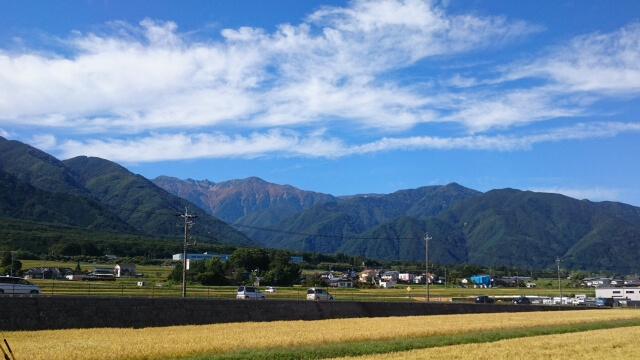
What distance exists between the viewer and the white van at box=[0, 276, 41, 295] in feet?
152

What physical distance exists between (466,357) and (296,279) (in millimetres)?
101923

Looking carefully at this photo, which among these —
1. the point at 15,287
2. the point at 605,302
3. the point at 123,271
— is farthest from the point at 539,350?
the point at 123,271

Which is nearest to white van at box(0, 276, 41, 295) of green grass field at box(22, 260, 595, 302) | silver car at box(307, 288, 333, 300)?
green grass field at box(22, 260, 595, 302)

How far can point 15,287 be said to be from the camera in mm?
46812

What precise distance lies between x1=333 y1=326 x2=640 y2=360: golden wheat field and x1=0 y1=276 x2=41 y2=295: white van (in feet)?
108

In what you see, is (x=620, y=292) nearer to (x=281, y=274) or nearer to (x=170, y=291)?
→ (x=281, y=274)

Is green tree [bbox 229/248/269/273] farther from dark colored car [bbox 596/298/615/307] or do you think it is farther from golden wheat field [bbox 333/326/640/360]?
golden wheat field [bbox 333/326/640/360]

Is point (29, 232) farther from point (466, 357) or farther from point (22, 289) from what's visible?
point (466, 357)

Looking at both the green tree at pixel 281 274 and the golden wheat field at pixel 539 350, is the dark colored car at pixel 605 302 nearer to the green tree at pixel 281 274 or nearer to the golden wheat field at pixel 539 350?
the green tree at pixel 281 274

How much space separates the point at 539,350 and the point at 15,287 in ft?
127

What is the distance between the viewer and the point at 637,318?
5916cm

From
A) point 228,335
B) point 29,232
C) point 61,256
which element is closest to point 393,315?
point 228,335

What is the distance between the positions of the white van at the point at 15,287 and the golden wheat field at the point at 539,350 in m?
32.9

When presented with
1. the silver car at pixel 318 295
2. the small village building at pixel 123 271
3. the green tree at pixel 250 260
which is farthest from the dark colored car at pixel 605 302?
the small village building at pixel 123 271
